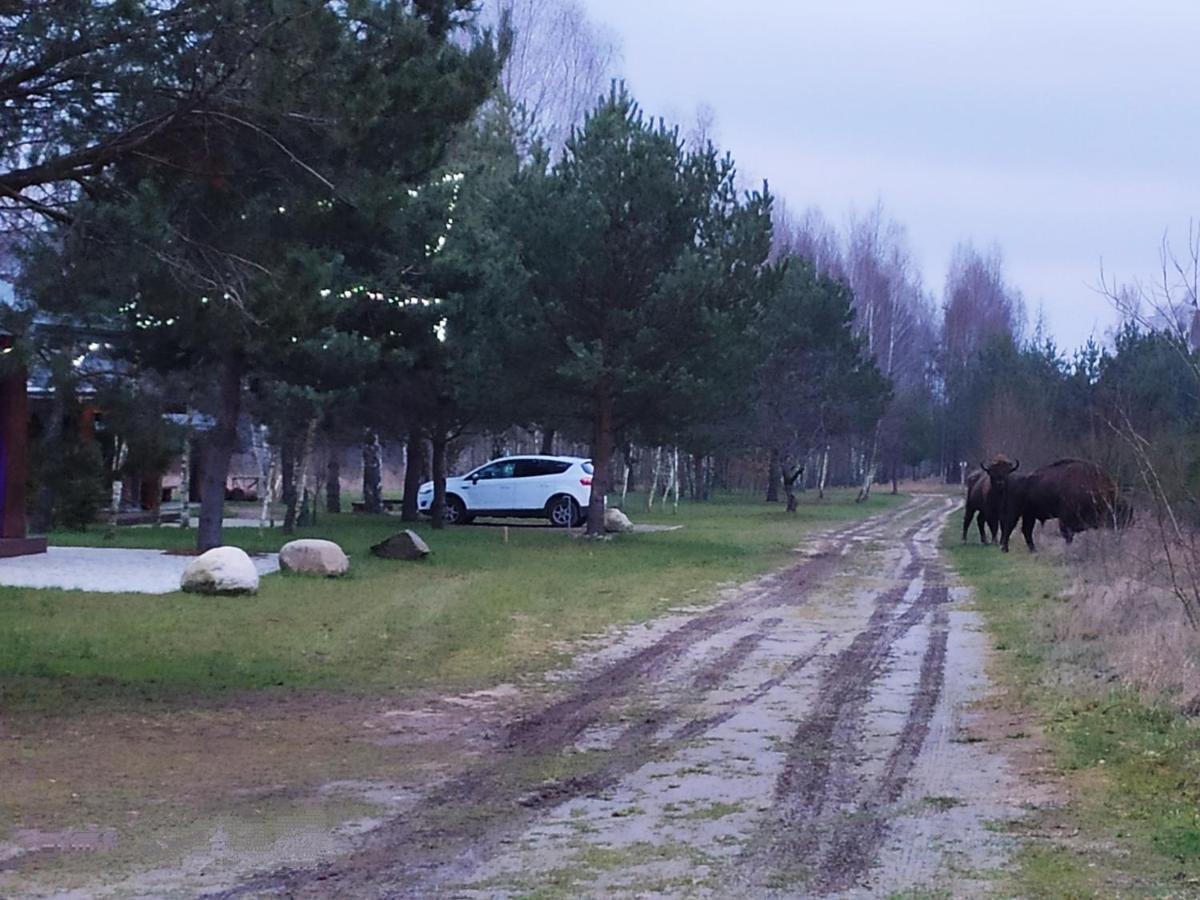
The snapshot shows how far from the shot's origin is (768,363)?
51.1 m

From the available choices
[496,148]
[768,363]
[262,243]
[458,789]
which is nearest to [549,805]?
[458,789]

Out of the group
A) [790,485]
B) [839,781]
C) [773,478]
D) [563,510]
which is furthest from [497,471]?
[839,781]

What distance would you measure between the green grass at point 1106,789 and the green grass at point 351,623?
4.52m

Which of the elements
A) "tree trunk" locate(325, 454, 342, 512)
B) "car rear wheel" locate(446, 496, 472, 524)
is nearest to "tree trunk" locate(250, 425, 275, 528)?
"car rear wheel" locate(446, 496, 472, 524)

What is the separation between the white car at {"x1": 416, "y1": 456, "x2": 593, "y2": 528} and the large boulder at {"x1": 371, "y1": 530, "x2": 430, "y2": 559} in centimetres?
1135

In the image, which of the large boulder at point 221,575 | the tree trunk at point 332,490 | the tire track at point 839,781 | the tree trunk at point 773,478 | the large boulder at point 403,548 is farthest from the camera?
the tree trunk at point 773,478

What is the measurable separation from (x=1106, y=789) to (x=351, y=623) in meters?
9.39

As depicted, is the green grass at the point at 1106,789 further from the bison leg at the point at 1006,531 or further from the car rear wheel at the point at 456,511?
the car rear wheel at the point at 456,511

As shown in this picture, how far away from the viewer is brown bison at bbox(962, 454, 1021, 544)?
31.1 meters

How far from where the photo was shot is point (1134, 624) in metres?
13.9

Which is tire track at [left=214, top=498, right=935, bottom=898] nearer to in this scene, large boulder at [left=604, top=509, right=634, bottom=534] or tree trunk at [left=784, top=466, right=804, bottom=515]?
large boulder at [left=604, top=509, right=634, bottom=534]

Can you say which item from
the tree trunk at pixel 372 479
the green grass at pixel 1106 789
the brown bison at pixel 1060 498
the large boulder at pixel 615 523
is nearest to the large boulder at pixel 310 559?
the green grass at pixel 1106 789

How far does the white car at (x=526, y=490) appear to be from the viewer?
3562 cm

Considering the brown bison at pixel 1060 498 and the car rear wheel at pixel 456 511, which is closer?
the brown bison at pixel 1060 498
